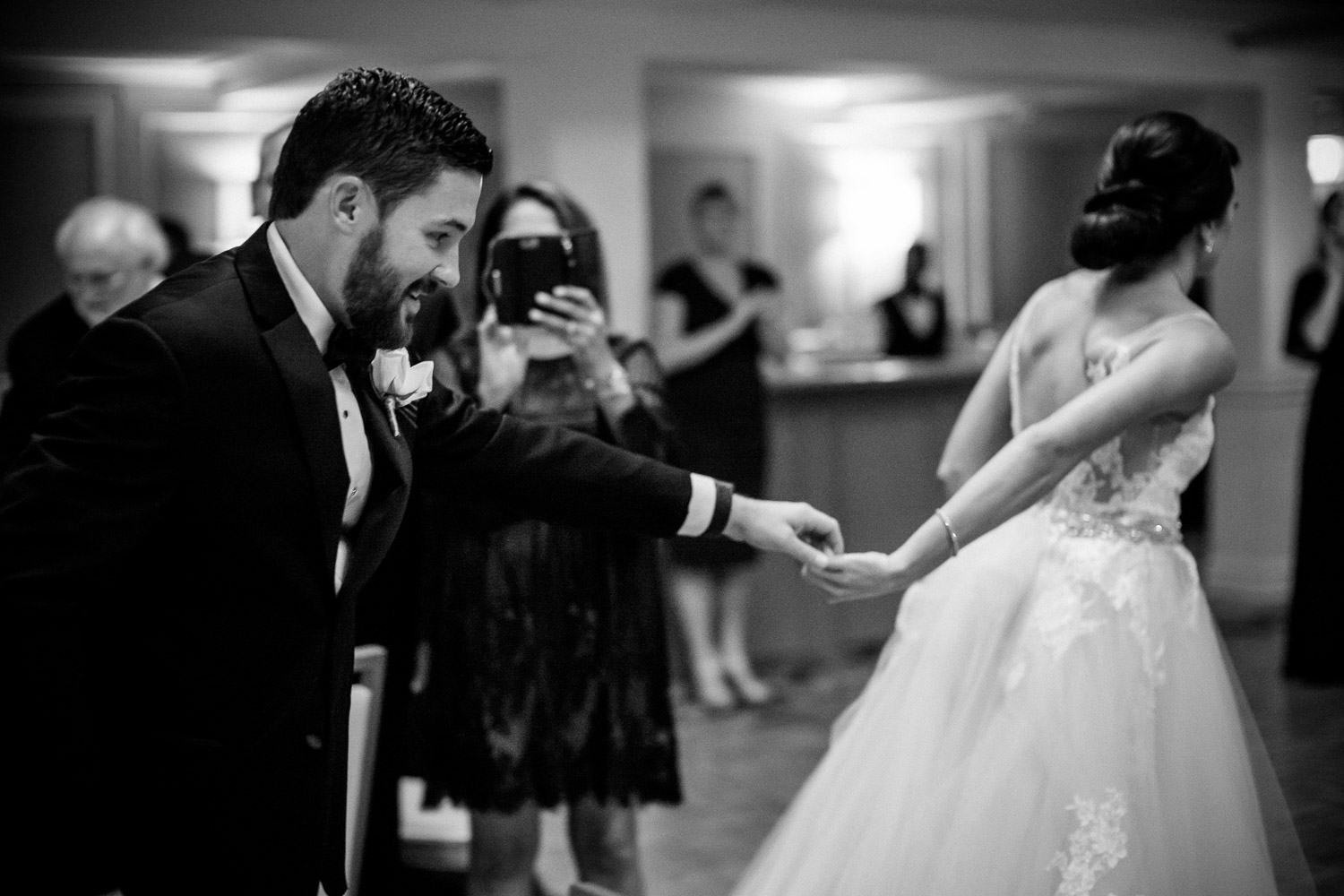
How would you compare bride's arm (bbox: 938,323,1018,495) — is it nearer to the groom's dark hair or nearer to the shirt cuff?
the shirt cuff

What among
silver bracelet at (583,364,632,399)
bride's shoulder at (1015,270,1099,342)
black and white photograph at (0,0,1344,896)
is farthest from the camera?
silver bracelet at (583,364,632,399)

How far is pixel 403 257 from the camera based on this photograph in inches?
64.7

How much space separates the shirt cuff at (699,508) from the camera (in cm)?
222

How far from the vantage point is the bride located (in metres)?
2.12

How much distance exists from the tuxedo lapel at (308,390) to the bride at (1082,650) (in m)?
0.98

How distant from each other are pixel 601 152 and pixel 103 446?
4.63m

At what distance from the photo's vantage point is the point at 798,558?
7.77 feet

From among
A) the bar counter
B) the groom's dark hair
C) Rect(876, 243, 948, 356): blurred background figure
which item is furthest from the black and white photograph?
Rect(876, 243, 948, 356): blurred background figure

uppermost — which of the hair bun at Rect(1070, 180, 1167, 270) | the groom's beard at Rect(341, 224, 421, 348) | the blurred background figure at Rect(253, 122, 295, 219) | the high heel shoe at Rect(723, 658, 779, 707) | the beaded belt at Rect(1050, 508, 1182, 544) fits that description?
the blurred background figure at Rect(253, 122, 295, 219)

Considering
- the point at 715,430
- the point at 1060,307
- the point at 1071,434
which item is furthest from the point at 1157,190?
the point at 715,430

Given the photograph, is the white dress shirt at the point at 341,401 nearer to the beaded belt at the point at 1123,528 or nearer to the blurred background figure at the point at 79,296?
the beaded belt at the point at 1123,528

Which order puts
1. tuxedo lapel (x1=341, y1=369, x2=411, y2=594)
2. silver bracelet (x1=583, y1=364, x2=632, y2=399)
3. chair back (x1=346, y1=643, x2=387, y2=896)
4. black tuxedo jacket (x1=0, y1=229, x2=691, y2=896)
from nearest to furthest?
black tuxedo jacket (x1=0, y1=229, x2=691, y2=896)
tuxedo lapel (x1=341, y1=369, x2=411, y2=594)
chair back (x1=346, y1=643, x2=387, y2=896)
silver bracelet (x1=583, y1=364, x2=632, y2=399)

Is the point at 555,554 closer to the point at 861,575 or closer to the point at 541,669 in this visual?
the point at 541,669

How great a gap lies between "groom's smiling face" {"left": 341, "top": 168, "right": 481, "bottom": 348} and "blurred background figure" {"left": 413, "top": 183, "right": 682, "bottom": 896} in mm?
1039
